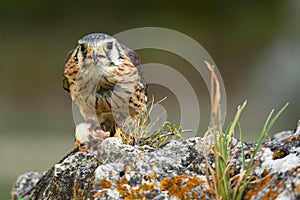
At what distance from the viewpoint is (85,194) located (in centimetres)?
248

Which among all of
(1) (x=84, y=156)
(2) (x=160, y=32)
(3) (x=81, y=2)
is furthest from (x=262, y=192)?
(3) (x=81, y=2)

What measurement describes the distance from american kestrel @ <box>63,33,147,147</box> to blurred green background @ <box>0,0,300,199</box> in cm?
775

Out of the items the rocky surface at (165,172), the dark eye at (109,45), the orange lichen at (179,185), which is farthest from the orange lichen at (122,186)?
the dark eye at (109,45)

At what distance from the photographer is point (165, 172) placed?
2441 millimetres

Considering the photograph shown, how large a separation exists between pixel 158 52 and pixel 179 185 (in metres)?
9.56

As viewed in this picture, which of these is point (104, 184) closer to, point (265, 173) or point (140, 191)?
point (140, 191)

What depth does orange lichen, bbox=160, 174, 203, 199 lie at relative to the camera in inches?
92.7

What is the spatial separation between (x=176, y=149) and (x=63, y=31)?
10569 mm

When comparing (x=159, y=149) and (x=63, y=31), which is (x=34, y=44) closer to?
(x=63, y=31)

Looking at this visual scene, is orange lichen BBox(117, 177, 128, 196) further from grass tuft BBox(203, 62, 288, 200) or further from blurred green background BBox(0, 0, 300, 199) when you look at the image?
blurred green background BBox(0, 0, 300, 199)

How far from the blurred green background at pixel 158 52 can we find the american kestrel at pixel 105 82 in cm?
775

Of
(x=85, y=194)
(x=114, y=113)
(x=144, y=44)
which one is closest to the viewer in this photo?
(x=85, y=194)

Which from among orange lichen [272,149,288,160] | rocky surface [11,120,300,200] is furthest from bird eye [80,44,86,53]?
orange lichen [272,149,288,160]

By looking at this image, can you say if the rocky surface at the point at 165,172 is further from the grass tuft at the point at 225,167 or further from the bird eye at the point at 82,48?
the bird eye at the point at 82,48
